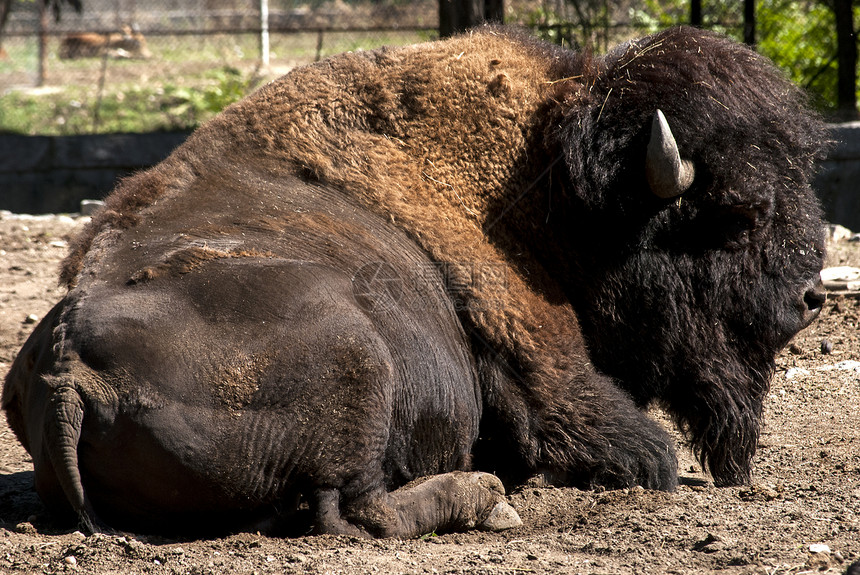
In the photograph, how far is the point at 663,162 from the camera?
10.4 ft

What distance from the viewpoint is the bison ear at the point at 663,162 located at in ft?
10.3

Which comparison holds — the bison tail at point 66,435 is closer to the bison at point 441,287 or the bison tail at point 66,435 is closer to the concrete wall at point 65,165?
the bison at point 441,287

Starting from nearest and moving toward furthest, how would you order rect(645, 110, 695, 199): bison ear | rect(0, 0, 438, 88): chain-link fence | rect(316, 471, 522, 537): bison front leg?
1. rect(316, 471, 522, 537): bison front leg
2. rect(645, 110, 695, 199): bison ear
3. rect(0, 0, 438, 88): chain-link fence

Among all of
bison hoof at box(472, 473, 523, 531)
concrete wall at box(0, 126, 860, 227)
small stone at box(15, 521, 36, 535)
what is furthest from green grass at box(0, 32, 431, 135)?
small stone at box(15, 521, 36, 535)

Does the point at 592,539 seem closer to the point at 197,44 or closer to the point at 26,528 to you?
the point at 26,528

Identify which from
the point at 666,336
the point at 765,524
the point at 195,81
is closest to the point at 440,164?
the point at 666,336

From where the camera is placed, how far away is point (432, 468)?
3107 mm

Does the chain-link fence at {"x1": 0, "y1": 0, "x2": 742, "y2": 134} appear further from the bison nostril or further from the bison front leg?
the bison front leg

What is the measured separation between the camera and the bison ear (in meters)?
3.15

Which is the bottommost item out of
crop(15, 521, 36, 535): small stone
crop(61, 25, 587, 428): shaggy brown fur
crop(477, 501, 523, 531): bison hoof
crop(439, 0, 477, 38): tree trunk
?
crop(477, 501, 523, 531): bison hoof

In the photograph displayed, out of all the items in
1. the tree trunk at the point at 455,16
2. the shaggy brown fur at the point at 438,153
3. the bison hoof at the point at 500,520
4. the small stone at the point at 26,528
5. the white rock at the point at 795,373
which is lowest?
the white rock at the point at 795,373

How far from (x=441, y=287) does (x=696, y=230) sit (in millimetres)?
1004

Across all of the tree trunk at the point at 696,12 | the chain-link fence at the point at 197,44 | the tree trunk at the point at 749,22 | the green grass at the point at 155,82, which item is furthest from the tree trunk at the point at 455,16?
the green grass at the point at 155,82

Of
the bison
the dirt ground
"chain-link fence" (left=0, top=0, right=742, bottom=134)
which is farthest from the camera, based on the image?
Result: "chain-link fence" (left=0, top=0, right=742, bottom=134)
